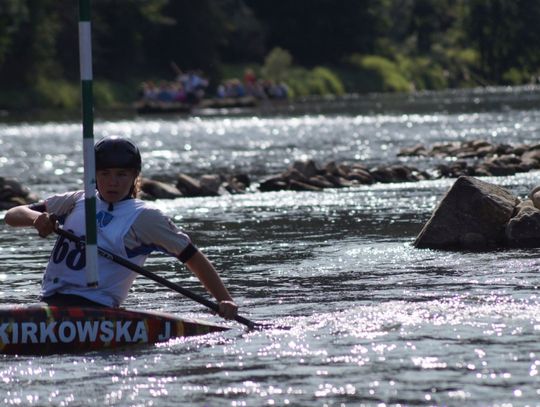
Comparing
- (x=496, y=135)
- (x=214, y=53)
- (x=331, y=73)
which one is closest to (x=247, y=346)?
A: (x=496, y=135)

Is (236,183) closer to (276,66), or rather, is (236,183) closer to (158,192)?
(158,192)

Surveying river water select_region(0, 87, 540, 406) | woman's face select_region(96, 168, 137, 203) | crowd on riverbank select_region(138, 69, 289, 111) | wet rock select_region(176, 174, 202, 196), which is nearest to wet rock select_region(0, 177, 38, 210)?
river water select_region(0, 87, 540, 406)

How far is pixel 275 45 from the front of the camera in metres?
119

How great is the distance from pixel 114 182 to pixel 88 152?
447 millimetres

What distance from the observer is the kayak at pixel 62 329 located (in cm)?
1099

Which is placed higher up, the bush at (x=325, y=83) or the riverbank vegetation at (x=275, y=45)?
the riverbank vegetation at (x=275, y=45)

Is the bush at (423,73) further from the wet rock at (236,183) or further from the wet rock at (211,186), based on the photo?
the wet rock at (211,186)

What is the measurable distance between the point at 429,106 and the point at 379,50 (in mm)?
46411

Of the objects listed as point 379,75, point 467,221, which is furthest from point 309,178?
point 379,75

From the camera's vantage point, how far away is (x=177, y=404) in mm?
9141

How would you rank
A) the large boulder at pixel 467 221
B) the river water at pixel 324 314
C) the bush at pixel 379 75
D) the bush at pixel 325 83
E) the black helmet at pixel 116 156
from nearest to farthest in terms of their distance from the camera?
the river water at pixel 324 314, the black helmet at pixel 116 156, the large boulder at pixel 467 221, the bush at pixel 325 83, the bush at pixel 379 75

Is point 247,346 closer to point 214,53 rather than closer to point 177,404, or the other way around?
point 177,404

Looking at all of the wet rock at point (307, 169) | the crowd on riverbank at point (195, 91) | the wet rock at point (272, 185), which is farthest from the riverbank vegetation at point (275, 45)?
the wet rock at point (272, 185)

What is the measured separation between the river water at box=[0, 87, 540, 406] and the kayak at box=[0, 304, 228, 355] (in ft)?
0.45
